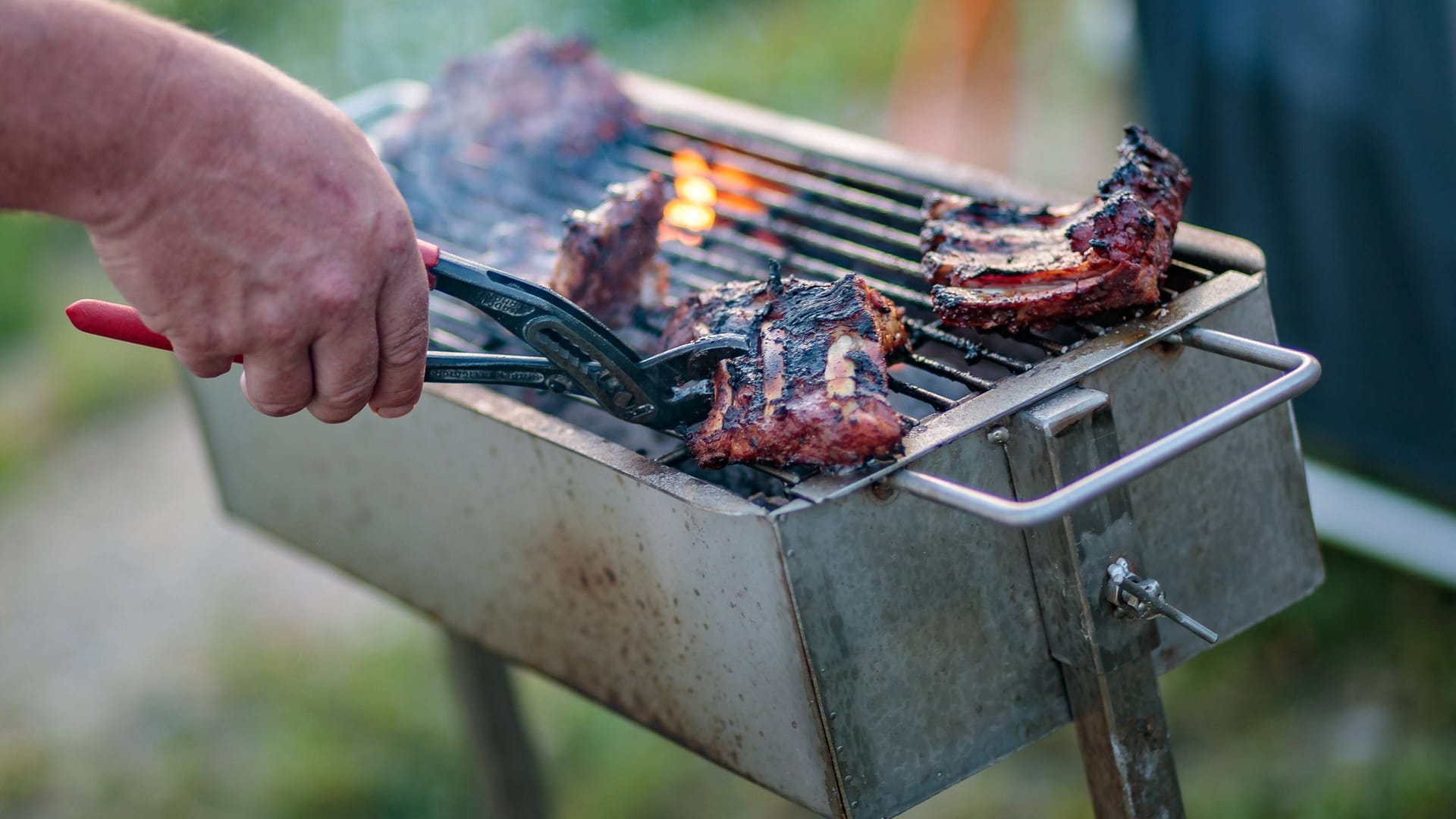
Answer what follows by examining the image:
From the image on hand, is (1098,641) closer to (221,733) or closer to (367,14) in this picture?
(221,733)

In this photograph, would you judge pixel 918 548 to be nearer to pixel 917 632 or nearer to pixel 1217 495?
pixel 917 632

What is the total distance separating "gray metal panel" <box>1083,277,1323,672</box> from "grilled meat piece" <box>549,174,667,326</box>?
0.93 m

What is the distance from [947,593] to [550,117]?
1902mm

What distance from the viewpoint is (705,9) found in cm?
984

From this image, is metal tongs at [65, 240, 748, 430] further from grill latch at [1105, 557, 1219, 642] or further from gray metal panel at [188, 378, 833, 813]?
grill latch at [1105, 557, 1219, 642]

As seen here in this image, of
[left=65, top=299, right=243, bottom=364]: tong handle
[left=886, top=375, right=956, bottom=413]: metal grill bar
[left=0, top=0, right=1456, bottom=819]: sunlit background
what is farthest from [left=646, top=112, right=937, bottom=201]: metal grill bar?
[left=65, top=299, right=243, bottom=364]: tong handle

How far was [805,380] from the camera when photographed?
201cm

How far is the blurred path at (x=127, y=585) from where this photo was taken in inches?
211

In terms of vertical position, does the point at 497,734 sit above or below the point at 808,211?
below

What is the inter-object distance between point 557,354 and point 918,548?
0.62 metres

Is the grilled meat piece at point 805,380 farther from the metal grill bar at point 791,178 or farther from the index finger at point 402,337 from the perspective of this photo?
the metal grill bar at point 791,178

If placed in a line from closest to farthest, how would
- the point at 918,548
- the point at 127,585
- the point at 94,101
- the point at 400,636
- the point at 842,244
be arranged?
the point at 94,101 < the point at 918,548 < the point at 842,244 < the point at 400,636 < the point at 127,585

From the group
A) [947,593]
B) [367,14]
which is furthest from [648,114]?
[367,14]

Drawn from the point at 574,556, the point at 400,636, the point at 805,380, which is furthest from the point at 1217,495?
the point at 400,636
